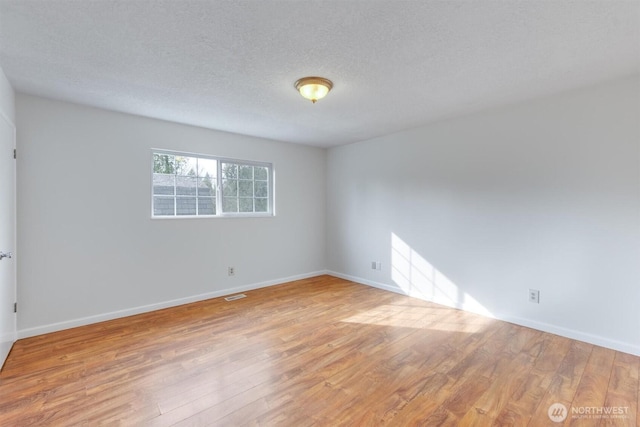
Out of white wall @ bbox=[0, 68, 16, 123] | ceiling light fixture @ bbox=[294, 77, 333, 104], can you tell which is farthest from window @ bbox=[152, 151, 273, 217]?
ceiling light fixture @ bbox=[294, 77, 333, 104]

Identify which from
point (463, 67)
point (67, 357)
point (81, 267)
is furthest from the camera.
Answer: point (81, 267)

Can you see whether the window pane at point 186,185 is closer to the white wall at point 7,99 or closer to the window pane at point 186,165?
the window pane at point 186,165

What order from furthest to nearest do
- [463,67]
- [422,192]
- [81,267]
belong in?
[422,192] → [81,267] → [463,67]

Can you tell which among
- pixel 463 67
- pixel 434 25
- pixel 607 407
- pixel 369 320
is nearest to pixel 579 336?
pixel 607 407

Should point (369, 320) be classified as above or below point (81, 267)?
below

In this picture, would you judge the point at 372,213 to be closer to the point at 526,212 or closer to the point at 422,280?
the point at 422,280

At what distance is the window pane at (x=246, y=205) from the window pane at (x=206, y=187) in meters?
0.46

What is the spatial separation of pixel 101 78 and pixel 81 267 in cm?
193

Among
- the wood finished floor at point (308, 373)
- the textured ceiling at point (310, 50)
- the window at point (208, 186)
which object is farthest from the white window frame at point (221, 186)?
the wood finished floor at point (308, 373)

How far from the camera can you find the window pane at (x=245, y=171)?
171 inches

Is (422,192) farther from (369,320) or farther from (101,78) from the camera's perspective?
(101,78)

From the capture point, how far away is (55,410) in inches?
69.5

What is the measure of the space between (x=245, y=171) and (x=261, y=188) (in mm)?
377

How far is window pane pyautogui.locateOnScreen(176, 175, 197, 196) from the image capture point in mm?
3742
